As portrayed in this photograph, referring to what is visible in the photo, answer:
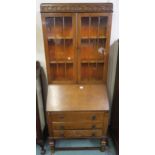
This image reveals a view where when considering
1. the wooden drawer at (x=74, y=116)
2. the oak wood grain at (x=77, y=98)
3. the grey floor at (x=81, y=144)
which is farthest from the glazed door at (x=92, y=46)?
the grey floor at (x=81, y=144)

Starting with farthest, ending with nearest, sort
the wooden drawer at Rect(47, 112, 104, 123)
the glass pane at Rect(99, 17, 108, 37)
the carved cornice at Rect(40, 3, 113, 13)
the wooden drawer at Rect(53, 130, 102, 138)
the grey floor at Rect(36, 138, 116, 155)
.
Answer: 1. the grey floor at Rect(36, 138, 116, 155)
2. the wooden drawer at Rect(53, 130, 102, 138)
3. the wooden drawer at Rect(47, 112, 104, 123)
4. the glass pane at Rect(99, 17, 108, 37)
5. the carved cornice at Rect(40, 3, 113, 13)

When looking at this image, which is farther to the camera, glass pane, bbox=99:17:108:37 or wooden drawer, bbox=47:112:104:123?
wooden drawer, bbox=47:112:104:123

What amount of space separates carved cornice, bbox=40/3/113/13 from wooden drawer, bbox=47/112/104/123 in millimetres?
1017

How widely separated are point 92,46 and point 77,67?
27 centimetres

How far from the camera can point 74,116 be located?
174 cm

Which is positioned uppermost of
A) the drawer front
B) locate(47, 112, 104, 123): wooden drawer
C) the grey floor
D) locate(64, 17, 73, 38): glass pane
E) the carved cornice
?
the carved cornice

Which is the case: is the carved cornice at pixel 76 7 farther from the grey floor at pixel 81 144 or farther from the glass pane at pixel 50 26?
the grey floor at pixel 81 144

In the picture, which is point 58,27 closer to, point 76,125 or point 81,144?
point 76,125

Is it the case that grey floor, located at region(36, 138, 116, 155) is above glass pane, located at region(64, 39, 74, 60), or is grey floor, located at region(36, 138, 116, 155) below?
below

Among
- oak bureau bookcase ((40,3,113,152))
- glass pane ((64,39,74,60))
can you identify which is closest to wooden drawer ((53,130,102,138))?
oak bureau bookcase ((40,3,113,152))

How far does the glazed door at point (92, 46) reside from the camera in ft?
5.24

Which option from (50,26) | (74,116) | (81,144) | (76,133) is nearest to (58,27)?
(50,26)

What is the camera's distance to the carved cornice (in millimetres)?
1494

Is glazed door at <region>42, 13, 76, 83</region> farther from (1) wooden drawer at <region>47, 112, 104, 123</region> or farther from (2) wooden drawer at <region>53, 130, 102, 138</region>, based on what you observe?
(2) wooden drawer at <region>53, 130, 102, 138</region>
